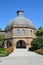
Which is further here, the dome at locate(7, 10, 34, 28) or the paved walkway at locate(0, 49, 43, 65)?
the dome at locate(7, 10, 34, 28)

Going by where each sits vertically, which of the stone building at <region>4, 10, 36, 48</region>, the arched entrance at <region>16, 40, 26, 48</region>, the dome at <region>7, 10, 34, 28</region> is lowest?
the arched entrance at <region>16, 40, 26, 48</region>

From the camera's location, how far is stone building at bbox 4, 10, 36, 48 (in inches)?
2395

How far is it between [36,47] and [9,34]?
22.6 metres

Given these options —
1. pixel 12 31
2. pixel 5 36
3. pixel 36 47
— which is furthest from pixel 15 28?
pixel 36 47

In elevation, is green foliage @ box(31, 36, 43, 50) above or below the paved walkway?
above

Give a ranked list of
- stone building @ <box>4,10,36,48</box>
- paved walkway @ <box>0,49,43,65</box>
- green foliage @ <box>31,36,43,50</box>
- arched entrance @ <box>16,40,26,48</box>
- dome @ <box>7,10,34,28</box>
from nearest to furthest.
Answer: paved walkway @ <box>0,49,43,65</box>, green foliage @ <box>31,36,43,50</box>, stone building @ <box>4,10,36,48</box>, dome @ <box>7,10,34,28</box>, arched entrance @ <box>16,40,26,48</box>

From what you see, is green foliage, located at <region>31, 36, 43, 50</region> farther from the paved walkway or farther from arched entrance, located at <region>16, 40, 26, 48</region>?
arched entrance, located at <region>16, 40, 26, 48</region>

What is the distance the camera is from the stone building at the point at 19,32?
200ft

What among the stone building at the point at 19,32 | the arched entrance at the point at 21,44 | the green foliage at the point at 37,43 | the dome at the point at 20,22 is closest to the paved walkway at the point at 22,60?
the green foliage at the point at 37,43

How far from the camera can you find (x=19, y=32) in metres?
60.9

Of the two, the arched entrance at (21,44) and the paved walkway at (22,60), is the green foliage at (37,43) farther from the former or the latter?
the arched entrance at (21,44)

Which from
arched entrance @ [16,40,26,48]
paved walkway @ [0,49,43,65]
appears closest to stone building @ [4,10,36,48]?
arched entrance @ [16,40,26,48]

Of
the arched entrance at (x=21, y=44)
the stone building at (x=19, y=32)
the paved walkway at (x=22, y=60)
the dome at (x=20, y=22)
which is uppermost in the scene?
the dome at (x=20, y=22)

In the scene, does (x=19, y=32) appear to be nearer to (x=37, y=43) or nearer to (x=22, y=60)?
(x=37, y=43)
